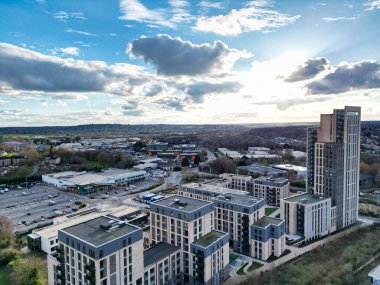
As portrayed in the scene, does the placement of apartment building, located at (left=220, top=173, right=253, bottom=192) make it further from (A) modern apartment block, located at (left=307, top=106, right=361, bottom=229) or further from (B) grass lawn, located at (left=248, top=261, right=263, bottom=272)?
(B) grass lawn, located at (left=248, top=261, right=263, bottom=272)

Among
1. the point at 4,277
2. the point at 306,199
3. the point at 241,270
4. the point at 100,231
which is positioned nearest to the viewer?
the point at 100,231

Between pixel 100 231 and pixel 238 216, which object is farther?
pixel 238 216

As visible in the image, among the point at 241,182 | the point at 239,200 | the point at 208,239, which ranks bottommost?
the point at 241,182

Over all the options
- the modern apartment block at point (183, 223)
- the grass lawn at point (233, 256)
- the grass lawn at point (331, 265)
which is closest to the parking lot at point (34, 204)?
the modern apartment block at point (183, 223)

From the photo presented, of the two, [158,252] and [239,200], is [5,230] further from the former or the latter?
[239,200]

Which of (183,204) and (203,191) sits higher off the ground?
(183,204)

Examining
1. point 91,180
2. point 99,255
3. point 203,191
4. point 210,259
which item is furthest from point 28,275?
point 91,180
